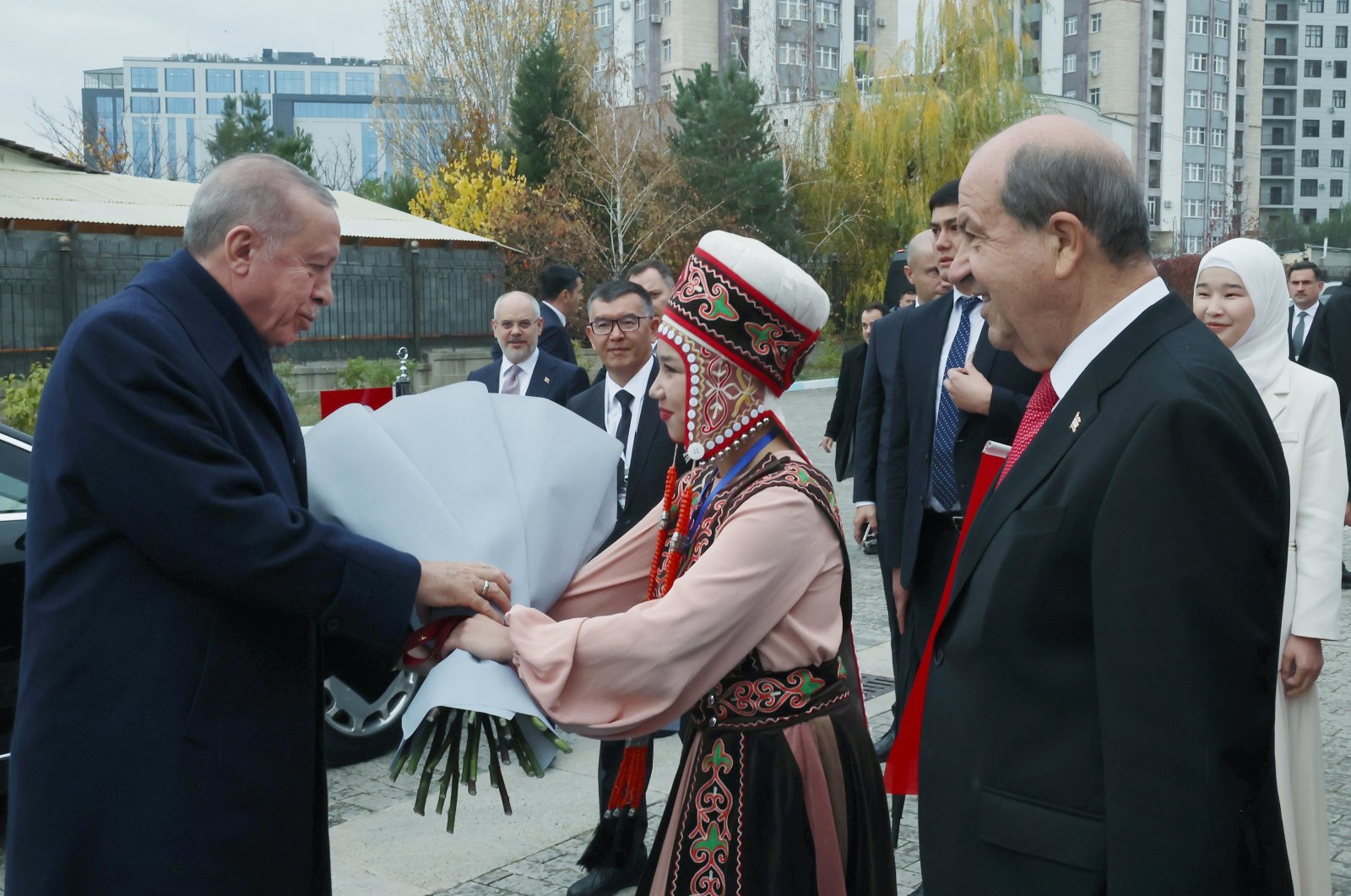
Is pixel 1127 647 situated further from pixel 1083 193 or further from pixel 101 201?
pixel 101 201

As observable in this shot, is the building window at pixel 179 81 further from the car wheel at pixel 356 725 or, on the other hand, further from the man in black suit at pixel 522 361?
the car wheel at pixel 356 725

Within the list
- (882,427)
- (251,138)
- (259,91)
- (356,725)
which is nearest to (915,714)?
(882,427)

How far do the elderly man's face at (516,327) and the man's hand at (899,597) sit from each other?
3177 millimetres

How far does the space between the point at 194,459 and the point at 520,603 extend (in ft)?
2.33

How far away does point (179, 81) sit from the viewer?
121 meters

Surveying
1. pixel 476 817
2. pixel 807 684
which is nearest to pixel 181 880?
pixel 807 684

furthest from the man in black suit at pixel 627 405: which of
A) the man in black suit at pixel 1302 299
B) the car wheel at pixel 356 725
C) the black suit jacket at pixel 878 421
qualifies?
the man in black suit at pixel 1302 299

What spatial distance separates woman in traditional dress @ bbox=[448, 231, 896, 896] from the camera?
238 centimetres

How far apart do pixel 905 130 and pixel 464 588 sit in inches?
1297

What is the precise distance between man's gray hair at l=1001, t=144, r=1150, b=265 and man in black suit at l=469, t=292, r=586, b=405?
17.6 feet

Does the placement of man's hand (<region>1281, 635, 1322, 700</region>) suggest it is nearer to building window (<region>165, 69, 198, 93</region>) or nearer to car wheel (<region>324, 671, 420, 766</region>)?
car wheel (<region>324, 671, 420, 766</region>)

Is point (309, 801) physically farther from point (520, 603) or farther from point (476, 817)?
point (476, 817)

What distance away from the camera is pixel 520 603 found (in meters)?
2.65

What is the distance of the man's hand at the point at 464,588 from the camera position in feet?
8.34
